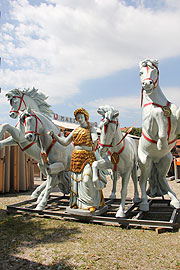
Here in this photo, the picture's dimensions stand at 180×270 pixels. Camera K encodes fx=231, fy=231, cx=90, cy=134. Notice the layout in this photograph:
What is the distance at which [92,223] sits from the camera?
4168 mm

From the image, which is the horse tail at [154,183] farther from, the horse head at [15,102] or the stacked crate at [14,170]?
the stacked crate at [14,170]

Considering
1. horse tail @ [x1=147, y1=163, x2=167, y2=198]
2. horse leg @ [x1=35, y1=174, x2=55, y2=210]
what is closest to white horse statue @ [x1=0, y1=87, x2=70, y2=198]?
horse leg @ [x1=35, y1=174, x2=55, y2=210]

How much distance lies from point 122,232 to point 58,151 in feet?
7.12

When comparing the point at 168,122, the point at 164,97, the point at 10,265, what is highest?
the point at 164,97

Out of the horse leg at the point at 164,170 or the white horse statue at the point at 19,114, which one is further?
the white horse statue at the point at 19,114

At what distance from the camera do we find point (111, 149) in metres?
4.18

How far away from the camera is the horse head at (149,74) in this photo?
3.87 m

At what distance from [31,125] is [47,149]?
2.23 ft

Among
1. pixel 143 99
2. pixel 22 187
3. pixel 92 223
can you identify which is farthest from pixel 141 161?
pixel 22 187

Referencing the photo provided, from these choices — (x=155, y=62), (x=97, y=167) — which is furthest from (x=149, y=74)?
(x=97, y=167)

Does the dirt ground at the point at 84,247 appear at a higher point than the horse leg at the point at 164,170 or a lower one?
lower

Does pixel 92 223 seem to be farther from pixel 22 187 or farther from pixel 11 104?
pixel 22 187

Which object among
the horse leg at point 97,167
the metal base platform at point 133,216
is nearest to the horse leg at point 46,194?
the metal base platform at point 133,216

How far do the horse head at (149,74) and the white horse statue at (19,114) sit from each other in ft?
9.19
